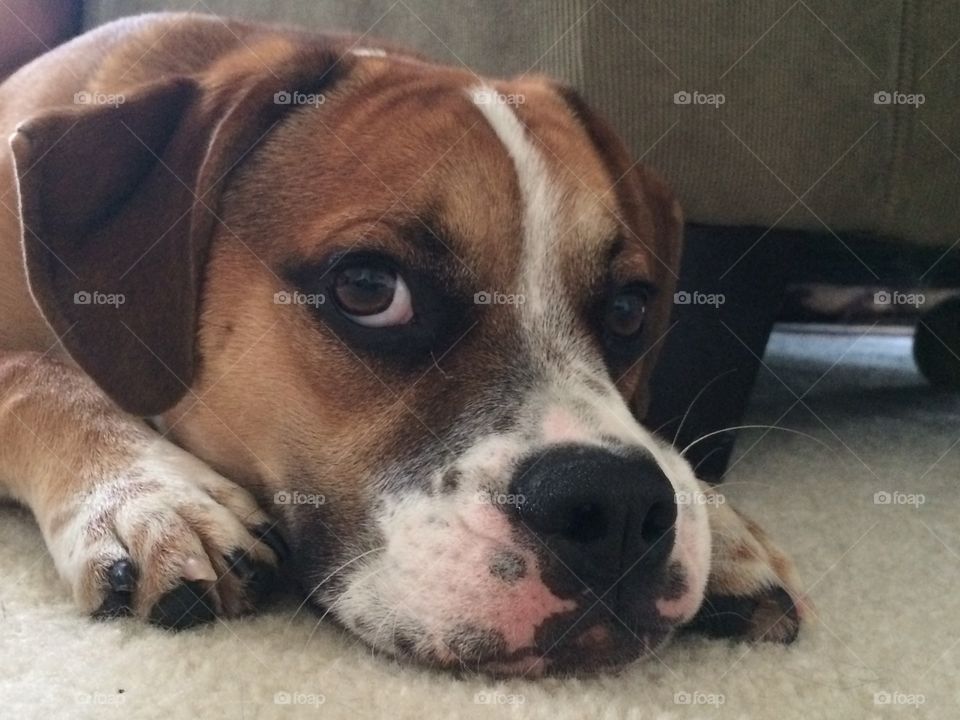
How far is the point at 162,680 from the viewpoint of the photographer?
1144 millimetres

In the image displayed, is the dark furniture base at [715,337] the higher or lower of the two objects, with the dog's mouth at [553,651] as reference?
lower

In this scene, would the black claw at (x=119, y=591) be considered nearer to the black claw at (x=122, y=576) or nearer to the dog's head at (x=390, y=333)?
the black claw at (x=122, y=576)

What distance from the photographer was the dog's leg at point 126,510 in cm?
128

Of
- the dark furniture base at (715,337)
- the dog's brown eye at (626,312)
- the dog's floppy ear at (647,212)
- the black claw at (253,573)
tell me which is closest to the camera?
the black claw at (253,573)

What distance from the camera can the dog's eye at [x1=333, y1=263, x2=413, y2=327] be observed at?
1426mm

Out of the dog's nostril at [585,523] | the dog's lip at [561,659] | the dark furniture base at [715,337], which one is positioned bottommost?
the dark furniture base at [715,337]

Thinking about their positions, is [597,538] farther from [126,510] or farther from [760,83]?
[760,83]

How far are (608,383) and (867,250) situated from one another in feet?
4.89

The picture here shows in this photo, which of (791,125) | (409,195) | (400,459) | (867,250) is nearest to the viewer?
(400,459)

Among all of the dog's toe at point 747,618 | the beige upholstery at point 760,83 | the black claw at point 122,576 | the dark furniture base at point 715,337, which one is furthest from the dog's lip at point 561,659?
the beige upholstery at point 760,83

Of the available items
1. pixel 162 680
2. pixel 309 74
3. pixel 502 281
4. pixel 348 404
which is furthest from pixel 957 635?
pixel 309 74

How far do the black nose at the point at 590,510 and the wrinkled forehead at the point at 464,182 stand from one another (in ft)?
1.30

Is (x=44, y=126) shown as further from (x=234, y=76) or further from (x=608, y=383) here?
(x=608, y=383)

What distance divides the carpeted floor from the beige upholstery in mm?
757
